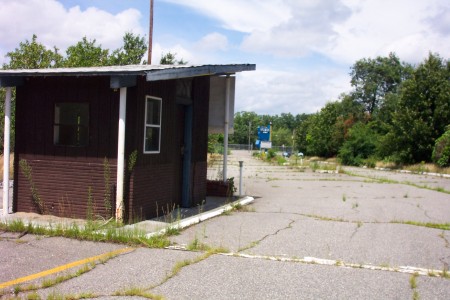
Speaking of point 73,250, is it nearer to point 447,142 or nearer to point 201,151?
point 201,151

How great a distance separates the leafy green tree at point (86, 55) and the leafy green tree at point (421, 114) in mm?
22014

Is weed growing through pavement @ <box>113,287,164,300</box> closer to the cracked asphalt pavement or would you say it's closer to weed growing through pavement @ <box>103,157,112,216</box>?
the cracked asphalt pavement

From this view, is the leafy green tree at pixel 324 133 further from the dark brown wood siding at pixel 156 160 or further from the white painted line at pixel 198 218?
the dark brown wood siding at pixel 156 160

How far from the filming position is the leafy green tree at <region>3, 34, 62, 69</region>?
82.4ft

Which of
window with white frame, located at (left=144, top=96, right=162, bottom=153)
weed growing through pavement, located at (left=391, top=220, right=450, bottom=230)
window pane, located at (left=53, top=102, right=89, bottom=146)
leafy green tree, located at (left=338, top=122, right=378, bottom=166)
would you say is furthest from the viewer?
leafy green tree, located at (left=338, top=122, right=378, bottom=166)

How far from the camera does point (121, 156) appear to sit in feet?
29.1

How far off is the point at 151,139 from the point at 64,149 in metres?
1.67

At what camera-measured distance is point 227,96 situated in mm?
13781

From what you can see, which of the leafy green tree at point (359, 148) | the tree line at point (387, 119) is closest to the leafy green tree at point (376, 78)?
the tree line at point (387, 119)

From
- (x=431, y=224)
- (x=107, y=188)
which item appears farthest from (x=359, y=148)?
(x=107, y=188)

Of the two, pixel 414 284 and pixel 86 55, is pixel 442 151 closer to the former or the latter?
pixel 86 55

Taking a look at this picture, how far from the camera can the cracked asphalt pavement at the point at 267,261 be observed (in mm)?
5504

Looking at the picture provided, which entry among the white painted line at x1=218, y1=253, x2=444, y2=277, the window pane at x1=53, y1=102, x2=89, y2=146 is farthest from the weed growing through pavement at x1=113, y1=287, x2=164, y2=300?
the window pane at x1=53, y1=102, x2=89, y2=146

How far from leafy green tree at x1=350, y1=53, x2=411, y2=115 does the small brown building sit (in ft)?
186
